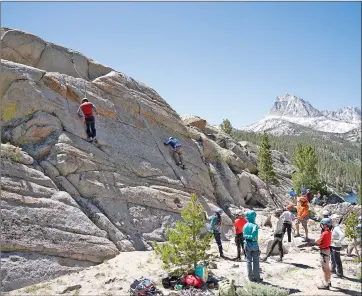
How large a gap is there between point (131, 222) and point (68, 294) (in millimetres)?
5694

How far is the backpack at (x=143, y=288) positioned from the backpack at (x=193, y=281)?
1.20 metres

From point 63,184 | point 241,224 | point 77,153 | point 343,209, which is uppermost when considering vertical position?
point 77,153

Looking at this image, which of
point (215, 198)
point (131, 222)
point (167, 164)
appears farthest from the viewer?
point (215, 198)

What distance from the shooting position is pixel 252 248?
12.4 metres

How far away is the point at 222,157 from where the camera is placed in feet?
95.6

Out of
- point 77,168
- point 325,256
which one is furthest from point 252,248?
point 77,168

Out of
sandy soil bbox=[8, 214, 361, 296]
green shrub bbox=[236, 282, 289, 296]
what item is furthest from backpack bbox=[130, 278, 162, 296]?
green shrub bbox=[236, 282, 289, 296]

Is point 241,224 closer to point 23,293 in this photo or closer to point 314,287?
point 314,287

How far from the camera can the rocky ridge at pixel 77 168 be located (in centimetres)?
→ 1315

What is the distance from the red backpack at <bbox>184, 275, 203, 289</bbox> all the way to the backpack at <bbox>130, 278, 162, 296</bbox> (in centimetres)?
120

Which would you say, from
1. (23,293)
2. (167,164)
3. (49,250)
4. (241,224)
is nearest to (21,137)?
(49,250)

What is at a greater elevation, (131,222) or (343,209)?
(131,222)

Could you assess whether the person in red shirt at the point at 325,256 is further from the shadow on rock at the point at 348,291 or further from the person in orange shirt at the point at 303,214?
the person in orange shirt at the point at 303,214

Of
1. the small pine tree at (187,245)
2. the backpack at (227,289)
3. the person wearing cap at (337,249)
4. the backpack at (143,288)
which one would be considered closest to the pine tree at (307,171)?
the person wearing cap at (337,249)
